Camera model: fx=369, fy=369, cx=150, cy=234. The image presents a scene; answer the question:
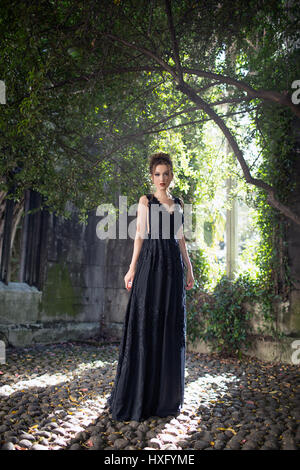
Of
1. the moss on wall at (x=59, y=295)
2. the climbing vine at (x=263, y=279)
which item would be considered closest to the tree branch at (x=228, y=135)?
the climbing vine at (x=263, y=279)

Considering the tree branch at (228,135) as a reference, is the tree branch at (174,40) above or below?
above

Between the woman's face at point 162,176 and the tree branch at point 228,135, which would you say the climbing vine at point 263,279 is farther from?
the woman's face at point 162,176

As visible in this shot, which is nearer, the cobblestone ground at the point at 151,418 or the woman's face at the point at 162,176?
the cobblestone ground at the point at 151,418

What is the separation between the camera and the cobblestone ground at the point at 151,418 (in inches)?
89.1

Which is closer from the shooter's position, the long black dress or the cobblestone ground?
the cobblestone ground

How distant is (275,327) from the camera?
4.82 meters

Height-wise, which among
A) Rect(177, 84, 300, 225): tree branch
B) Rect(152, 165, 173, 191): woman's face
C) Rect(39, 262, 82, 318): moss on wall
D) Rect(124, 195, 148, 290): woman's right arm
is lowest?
Rect(39, 262, 82, 318): moss on wall

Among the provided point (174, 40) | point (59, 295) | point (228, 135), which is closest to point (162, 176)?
point (228, 135)

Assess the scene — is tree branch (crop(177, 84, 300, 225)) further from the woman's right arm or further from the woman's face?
the woman's right arm

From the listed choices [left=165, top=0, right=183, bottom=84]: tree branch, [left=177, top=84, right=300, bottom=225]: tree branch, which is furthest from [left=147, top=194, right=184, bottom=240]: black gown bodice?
[left=165, top=0, right=183, bottom=84]: tree branch

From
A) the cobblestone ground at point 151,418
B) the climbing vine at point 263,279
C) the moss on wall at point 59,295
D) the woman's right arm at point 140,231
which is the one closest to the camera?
the cobblestone ground at point 151,418

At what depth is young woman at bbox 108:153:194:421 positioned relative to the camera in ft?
9.04

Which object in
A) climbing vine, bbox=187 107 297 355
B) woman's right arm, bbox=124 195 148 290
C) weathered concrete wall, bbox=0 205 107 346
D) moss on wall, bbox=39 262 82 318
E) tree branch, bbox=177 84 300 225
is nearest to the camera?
woman's right arm, bbox=124 195 148 290

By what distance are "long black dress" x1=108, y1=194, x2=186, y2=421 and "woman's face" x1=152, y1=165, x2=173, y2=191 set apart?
1.24 ft
